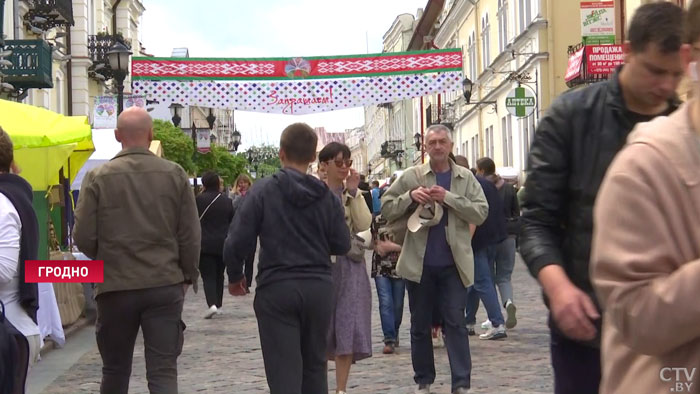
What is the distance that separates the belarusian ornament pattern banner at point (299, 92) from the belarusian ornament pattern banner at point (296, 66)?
11 centimetres

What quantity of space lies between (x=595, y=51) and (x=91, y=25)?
2736 cm

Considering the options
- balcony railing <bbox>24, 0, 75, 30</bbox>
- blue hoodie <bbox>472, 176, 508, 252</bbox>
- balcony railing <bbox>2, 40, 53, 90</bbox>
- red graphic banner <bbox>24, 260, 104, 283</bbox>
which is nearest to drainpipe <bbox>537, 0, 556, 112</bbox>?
balcony railing <bbox>2, 40, 53, 90</bbox>

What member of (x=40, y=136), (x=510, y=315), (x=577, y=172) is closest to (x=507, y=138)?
(x=510, y=315)

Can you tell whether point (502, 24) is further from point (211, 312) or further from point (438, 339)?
point (438, 339)

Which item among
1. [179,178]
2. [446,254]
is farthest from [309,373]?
[446,254]

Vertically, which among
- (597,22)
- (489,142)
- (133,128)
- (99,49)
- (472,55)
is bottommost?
(133,128)

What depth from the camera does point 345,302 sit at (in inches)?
335

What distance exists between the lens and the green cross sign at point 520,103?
31.2m

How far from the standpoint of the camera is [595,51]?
29156 mm

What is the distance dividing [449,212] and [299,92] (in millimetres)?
14252

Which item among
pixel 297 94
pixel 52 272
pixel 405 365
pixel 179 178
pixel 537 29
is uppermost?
pixel 537 29

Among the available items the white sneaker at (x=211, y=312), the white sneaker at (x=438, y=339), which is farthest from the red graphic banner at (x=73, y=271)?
the white sneaker at (x=211, y=312)

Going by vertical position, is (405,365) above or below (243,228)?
below

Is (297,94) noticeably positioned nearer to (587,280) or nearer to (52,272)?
(52,272)
